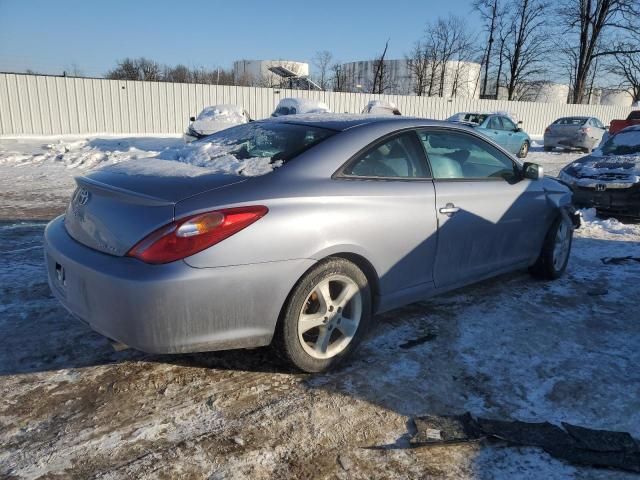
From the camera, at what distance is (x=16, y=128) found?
1831cm

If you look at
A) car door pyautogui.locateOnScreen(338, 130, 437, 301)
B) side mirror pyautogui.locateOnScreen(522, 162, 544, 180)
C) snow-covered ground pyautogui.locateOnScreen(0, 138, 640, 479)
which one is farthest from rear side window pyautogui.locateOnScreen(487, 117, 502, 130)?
car door pyautogui.locateOnScreen(338, 130, 437, 301)

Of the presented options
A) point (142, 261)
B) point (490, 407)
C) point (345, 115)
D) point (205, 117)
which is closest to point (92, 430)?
point (142, 261)

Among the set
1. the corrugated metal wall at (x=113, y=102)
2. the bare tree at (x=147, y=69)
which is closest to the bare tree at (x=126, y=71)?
the bare tree at (x=147, y=69)

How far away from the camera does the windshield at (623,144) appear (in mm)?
8611

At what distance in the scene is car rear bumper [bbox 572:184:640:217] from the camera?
24.5 ft

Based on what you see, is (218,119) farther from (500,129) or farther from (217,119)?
(500,129)

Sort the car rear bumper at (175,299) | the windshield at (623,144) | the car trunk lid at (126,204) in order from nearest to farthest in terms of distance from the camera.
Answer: the car rear bumper at (175,299)
the car trunk lid at (126,204)
the windshield at (623,144)

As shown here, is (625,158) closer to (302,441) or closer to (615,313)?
(615,313)

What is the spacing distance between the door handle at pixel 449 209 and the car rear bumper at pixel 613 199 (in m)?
5.31

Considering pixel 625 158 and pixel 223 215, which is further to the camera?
pixel 625 158

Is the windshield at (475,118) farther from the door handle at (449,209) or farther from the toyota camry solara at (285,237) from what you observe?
the door handle at (449,209)

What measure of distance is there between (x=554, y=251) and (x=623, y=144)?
5478 millimetres

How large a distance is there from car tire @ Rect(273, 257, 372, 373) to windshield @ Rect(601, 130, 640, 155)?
7.59 metres

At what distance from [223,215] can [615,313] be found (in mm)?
3364
